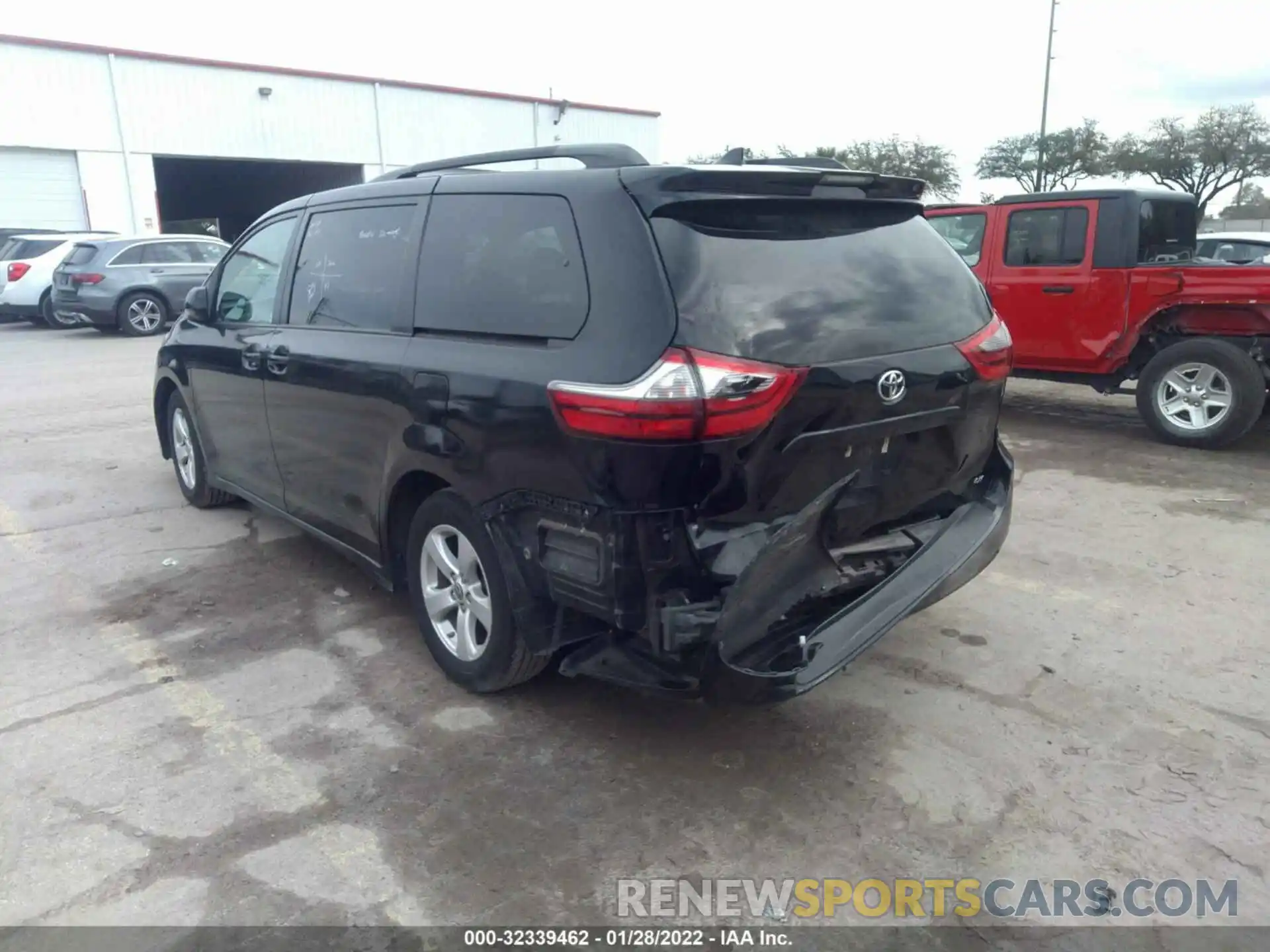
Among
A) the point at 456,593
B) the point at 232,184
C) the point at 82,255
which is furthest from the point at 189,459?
the point at 232,184

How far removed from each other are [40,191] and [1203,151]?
40016 millimetres

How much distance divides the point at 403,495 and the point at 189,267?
14.9 meters

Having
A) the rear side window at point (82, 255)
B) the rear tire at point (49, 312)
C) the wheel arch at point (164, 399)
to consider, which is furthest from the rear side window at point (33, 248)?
the wheel arch at point (164, 399)

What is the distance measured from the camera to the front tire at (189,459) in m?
5.82

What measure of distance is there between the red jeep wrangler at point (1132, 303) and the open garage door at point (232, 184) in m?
21.5

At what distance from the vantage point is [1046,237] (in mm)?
7938

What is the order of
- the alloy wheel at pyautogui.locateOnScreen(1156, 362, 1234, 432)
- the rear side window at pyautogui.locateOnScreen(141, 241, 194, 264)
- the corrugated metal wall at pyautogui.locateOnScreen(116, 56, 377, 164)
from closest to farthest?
the alloy wheel at pyautogui.locateOnScreen(1156, 362, 1234, 432) < the rear side window at pyautogui.locateOnScreen(141, 241, 194, 264) < the corrugated metal wall at pyautogui.locateOnScreen(116, 56, 377, 164)

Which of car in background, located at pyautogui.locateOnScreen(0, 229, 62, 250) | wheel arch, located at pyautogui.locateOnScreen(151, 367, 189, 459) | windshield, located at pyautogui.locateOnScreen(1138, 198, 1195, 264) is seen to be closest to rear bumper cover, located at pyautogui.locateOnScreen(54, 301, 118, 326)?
car in background, located at pyautogui.locateOnScreen(0, 229, 62, 250)

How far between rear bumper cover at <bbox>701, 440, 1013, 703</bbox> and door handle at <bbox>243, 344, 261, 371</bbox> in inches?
115

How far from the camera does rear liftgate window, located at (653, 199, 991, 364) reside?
2789mm

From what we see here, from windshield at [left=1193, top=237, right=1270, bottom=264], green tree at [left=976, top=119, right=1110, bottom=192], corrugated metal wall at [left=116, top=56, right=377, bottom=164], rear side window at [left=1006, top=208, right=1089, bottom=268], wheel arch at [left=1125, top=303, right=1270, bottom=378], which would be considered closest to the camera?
wheel arch at [left=1125, top=303, right=1270, bottom=378]

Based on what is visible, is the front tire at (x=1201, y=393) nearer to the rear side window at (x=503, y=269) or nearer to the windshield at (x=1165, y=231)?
the windshield at (x=1165, y=231)

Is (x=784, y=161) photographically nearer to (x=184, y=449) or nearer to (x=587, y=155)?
(x=587, y=155)

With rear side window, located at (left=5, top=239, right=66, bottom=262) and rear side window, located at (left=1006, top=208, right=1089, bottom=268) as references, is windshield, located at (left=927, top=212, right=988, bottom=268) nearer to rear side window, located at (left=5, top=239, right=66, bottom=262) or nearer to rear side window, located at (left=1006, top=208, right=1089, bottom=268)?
rear side window, located at (left=1006, top=208, right=1089, bottom=268)
